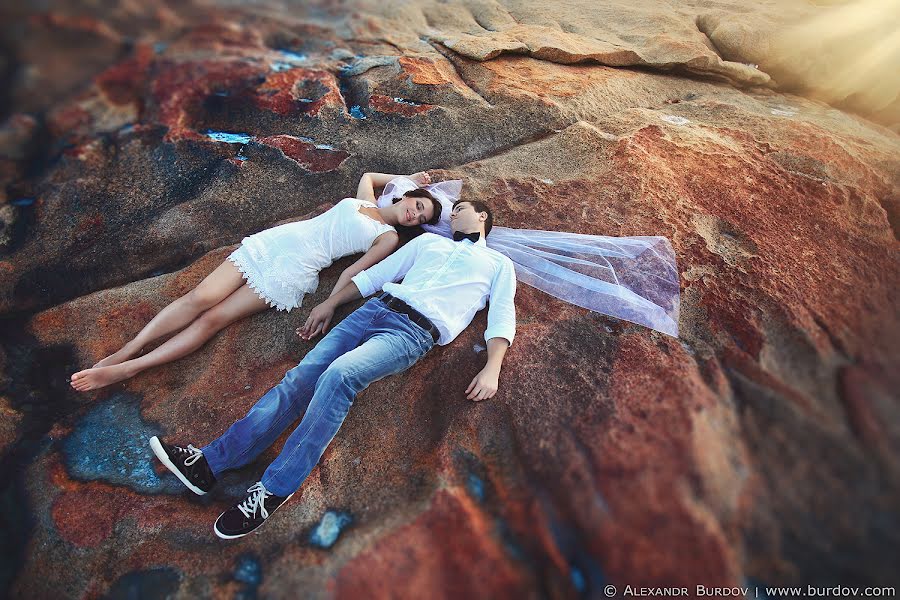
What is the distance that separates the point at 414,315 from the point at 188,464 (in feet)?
4.28

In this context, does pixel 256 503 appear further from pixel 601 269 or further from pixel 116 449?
pixel 601 269

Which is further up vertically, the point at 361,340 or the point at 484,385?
the point at 484,385

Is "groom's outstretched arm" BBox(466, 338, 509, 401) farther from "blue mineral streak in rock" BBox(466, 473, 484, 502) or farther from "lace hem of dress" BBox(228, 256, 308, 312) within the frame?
"lace hem of dress" BBox(228, 256, 308, 312)

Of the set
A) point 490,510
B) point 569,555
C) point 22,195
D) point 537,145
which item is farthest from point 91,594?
point 537,145

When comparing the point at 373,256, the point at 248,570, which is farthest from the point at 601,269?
the point at 248,570

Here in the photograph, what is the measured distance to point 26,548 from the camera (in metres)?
2.31

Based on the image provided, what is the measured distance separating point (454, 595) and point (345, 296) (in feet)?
5.68

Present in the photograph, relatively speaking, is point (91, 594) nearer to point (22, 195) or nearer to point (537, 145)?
point (22, 195)

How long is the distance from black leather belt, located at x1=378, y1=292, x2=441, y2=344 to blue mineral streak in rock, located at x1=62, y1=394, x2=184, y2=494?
1.39 meters

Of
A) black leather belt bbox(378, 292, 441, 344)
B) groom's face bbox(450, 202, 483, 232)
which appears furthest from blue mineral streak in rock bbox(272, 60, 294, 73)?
black leather belt bbox(378, 292, 441, 344)

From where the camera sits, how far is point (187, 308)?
10.1 ft

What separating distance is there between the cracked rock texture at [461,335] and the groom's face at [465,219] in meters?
0.47

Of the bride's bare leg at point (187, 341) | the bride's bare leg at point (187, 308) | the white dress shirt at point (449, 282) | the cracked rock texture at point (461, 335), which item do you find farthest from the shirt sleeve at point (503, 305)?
the bride's bare leg at point (187, 308)

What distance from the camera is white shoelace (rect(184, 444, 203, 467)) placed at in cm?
242
